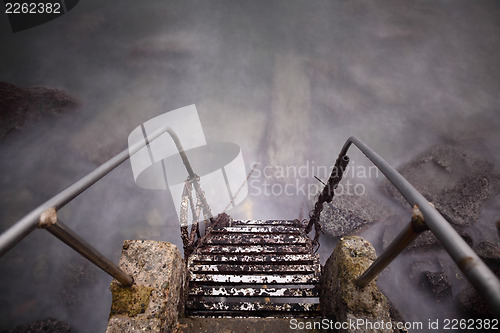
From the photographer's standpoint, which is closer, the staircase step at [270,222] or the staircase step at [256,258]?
the staircase step at [256,258]

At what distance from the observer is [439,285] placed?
4.61 meters

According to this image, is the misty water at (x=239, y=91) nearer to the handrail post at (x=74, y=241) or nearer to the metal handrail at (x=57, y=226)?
the handrail post at (x=74, y=241)

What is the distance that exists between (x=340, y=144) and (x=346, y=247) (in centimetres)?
661

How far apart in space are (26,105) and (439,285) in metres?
12.1

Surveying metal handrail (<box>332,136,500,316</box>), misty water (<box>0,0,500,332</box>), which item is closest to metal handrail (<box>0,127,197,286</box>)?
metal handrail (<box>332,136,500,316</box>)

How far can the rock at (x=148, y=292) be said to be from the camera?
1413 mm

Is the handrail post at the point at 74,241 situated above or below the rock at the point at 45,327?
above

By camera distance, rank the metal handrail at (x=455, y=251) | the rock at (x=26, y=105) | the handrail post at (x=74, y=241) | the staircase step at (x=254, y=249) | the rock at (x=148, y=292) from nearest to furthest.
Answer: the metal handrail at (x=455, y=251) < the handrail post at (x=74, y=241) < the rock at (x=148, y=292) < the staircase step at (x=254, y=249) < the rock at (x=26, y=105)

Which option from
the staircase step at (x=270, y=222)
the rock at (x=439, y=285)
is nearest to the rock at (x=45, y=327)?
the staircase step at (x=270, y=222)

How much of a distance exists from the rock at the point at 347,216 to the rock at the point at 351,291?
3.76 meters

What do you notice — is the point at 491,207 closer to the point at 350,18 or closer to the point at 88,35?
Result: the point at 350,18

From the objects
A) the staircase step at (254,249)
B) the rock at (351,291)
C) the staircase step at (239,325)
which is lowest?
the staircase step at (254,249)

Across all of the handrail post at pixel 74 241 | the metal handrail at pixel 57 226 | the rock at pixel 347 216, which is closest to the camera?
the metal handrail at pixel 57 226

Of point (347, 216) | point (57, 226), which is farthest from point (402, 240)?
point (347, 216)
